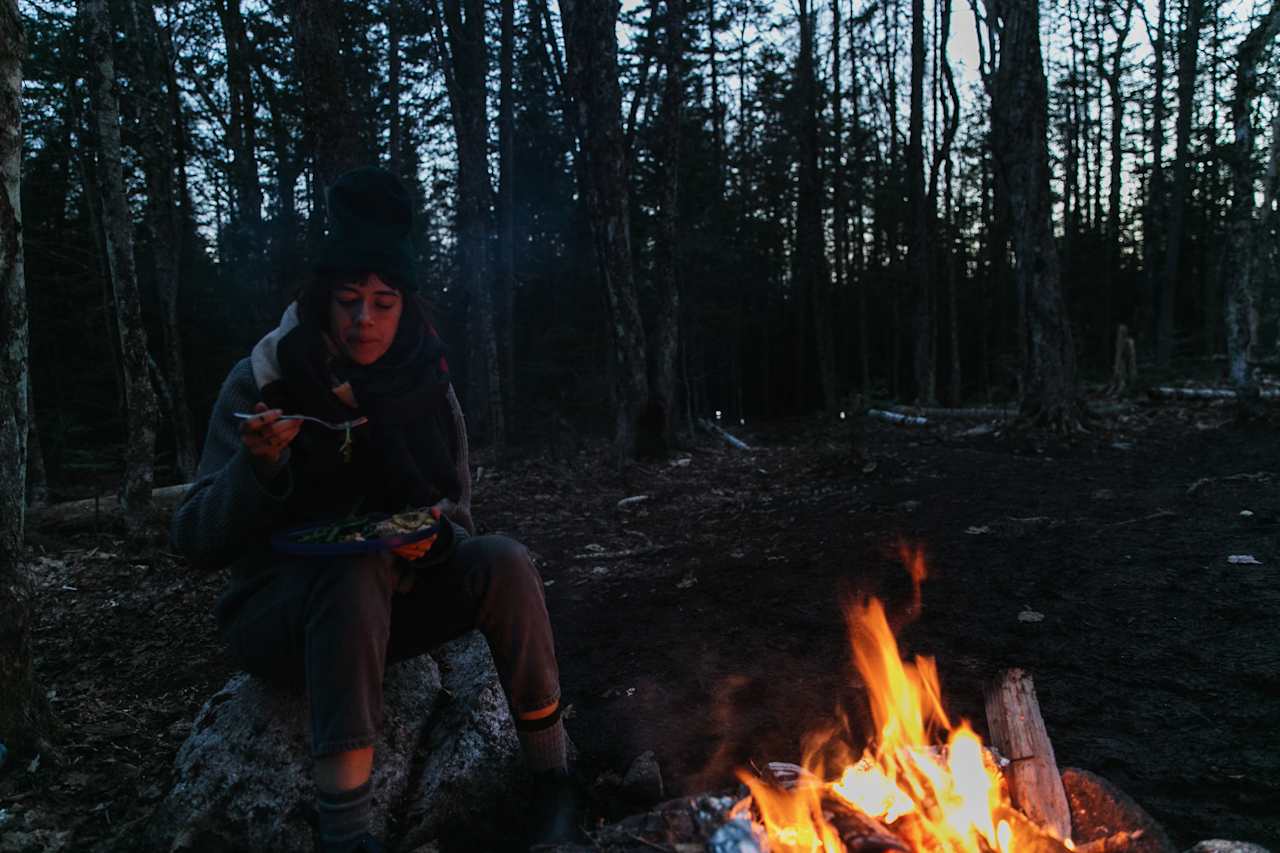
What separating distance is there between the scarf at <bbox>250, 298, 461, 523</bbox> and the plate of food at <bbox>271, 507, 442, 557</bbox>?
140 mm

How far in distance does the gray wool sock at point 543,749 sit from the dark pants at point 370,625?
0.09 metres

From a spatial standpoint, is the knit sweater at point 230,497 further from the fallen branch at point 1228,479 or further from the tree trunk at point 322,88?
the fallen branch at point 1228,479

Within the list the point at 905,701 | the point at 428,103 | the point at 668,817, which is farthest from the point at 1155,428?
the point at 428,103

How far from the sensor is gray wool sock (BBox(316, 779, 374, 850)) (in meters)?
2.08

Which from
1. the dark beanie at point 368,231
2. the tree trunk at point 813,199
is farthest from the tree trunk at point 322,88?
the tree trunk at point 813,199

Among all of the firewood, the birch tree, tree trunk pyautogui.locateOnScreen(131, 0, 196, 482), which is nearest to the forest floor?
the firewood

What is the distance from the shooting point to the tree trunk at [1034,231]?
9.80 metres

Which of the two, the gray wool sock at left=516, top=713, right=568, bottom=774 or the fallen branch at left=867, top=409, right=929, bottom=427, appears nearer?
the gray wool sock at left=516, top=713, right=568, bottom=774

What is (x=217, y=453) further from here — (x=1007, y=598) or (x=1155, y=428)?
(x=1155, y=428)

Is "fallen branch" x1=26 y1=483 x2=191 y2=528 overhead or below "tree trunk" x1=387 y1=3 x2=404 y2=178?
below

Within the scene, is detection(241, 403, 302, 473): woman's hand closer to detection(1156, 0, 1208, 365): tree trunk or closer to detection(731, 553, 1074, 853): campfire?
detection(731, 553, 1074, 853): campfire

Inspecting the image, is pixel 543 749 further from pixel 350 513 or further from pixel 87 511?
pixel 87 511

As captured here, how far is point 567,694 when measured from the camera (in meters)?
3.60

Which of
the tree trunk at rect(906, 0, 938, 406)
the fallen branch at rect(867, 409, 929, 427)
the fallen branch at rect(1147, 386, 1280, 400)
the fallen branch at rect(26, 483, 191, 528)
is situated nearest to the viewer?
the fallen branch at rect(26, 483, 191, 528)
